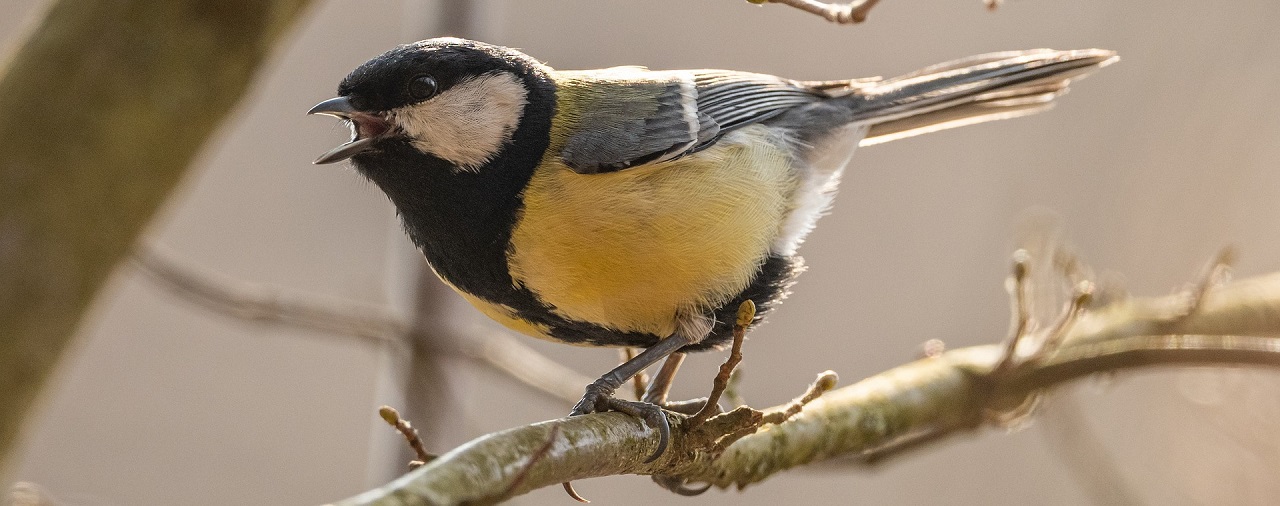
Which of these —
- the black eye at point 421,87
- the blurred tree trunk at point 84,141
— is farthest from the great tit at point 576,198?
the blurred tree trunk at point 84,141

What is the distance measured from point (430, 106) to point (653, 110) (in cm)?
44

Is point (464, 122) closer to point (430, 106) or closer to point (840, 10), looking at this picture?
point (430, 106)

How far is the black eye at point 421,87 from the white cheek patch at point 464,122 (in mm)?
11

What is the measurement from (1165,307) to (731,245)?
1246 millimetres

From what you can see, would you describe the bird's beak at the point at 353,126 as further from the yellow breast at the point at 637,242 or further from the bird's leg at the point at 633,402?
the bird's leg at the point at 633,402

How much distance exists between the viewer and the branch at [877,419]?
1.07 meters

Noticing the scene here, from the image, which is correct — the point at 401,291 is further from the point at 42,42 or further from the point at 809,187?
the point at 42,42

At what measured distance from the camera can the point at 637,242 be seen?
63.4 inches

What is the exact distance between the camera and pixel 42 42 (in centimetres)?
125

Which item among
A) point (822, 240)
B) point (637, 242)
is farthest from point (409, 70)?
point (822, 240)

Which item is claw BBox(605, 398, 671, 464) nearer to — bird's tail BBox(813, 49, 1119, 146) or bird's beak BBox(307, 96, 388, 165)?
bird's beak BBox(307, 96, 388, 165)

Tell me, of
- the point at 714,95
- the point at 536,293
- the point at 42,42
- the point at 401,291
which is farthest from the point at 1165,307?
the point at 42,42

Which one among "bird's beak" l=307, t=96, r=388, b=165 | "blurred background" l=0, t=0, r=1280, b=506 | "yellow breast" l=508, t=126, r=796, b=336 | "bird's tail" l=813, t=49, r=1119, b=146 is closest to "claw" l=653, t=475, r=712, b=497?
"yellow breast" l=508, t=126, r=796, b=336

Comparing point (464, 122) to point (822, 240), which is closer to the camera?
point (464, 122)
